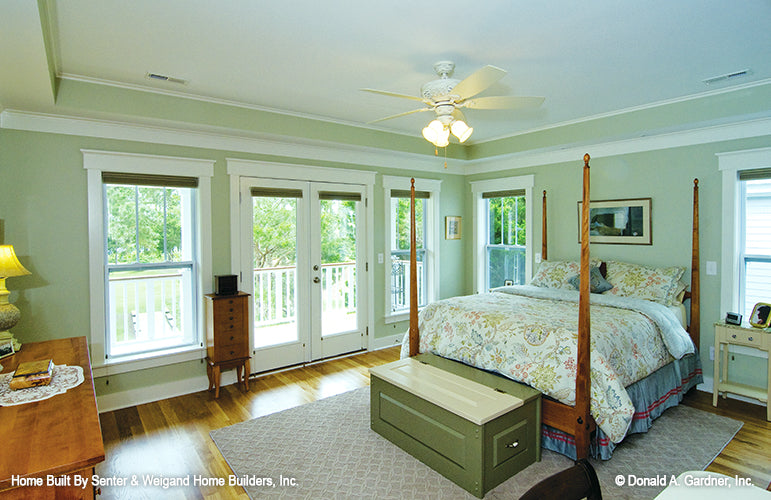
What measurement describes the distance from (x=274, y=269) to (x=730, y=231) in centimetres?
432

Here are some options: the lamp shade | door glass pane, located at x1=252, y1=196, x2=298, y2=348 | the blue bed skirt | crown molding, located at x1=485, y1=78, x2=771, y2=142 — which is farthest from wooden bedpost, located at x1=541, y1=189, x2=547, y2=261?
the lamp shade

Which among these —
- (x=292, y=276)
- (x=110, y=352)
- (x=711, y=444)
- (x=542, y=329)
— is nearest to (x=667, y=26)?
(x=542, y=329)

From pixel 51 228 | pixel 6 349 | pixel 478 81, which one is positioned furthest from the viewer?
pixel 51 228

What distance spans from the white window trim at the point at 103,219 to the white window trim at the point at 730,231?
469 cm

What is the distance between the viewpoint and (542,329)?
2.92 meters

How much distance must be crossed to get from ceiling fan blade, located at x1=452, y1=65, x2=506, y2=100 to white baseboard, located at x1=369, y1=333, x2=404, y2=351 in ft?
11.1

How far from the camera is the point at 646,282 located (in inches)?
157

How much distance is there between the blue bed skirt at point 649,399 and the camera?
2736mm

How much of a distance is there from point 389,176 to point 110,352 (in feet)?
11.3

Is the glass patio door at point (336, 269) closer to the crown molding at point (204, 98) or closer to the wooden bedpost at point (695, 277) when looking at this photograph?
the crown molding at point (204, 98)

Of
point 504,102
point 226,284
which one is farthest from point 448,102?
point 226,284

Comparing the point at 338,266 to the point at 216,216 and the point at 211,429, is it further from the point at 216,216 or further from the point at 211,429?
the point at 211,429

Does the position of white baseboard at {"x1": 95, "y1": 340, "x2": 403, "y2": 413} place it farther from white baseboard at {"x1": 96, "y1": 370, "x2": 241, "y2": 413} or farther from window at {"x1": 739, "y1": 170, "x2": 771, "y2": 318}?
window at {"x1": 739, "y1": 170, "x2": 771, "y2": 318}

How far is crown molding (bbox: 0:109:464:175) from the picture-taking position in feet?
10.7
